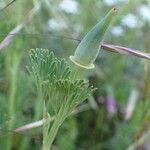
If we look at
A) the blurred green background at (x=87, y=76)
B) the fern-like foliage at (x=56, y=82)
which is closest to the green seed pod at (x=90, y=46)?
the fern-like foliage at (x=56, y=82)

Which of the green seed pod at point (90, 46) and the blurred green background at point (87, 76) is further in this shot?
the blurred green background at point (87, 76)

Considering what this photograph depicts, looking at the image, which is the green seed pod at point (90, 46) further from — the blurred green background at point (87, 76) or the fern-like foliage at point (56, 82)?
the blurred green background at point (87, 76)

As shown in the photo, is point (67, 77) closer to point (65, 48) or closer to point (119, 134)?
point (119, 134)

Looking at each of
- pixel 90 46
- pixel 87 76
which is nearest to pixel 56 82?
pixel 90 46

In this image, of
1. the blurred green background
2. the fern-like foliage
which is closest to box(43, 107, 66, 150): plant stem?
the fern-like foliage

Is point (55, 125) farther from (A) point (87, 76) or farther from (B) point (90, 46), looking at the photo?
(A) point (87, 76)
